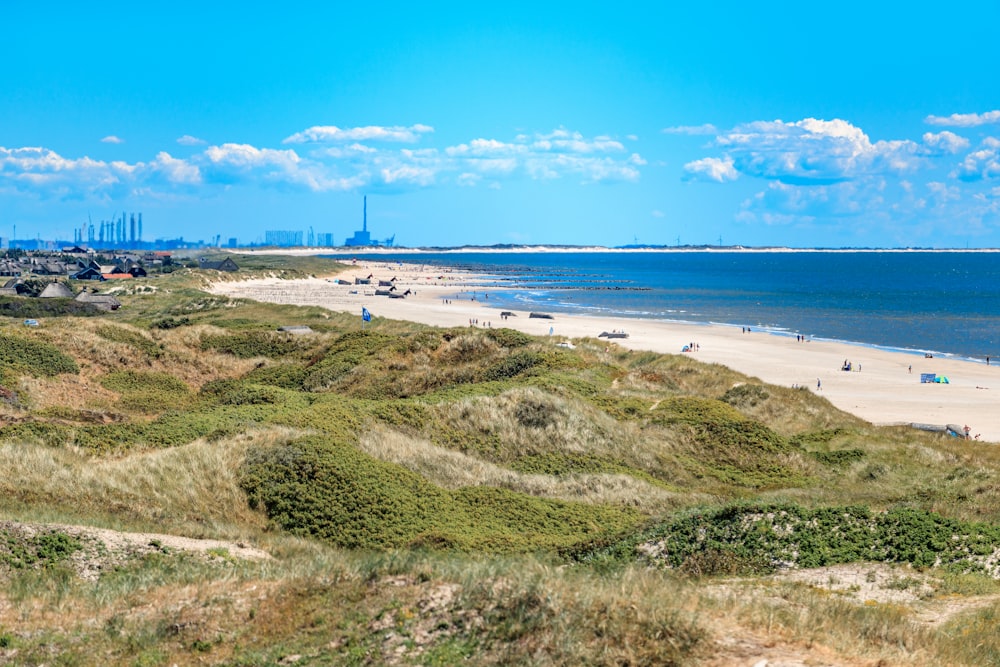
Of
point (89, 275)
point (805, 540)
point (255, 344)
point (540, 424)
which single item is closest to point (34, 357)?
point (255, 344)

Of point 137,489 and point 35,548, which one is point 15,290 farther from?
point 35,548

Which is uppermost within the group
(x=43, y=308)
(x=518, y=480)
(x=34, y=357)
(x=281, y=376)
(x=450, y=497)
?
(x=43, y=308)

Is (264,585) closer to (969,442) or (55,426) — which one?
(55,426)

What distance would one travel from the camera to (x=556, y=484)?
2314 cm

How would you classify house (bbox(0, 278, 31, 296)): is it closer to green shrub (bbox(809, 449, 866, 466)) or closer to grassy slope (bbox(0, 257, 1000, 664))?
grassy slope (bbox(0, 257, 1000, 664))

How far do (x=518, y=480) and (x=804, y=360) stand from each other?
4554 centimetres

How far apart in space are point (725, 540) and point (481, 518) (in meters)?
5.71

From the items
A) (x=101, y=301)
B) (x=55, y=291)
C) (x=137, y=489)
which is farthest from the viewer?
(x=55, y=291)

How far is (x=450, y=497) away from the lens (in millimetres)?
20516

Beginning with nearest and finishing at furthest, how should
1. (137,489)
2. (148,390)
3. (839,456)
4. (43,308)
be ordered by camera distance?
(137,489) → (839,456) → (148,390) → (43,308)

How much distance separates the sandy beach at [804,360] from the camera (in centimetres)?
4509

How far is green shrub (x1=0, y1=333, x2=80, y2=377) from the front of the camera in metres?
35.0

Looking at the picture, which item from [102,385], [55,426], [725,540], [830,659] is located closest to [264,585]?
[830,659]

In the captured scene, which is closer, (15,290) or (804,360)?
(804,360)
